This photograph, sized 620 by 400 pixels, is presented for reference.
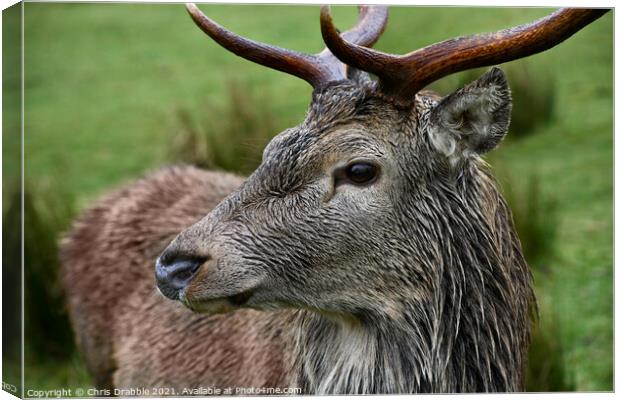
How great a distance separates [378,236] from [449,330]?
1.89 feet

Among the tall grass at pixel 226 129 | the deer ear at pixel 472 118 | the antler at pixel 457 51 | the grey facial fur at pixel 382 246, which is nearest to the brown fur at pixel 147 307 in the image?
the grey facial fur at pixel 382 246

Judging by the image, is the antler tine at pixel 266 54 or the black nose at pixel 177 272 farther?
the antler tine at pixel 266 54

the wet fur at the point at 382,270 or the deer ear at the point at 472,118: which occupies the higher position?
the deer ear at the point at 472,118

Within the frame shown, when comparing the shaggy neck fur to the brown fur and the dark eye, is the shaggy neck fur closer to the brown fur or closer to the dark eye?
the dark eye

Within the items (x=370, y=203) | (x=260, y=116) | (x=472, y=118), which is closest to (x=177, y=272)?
(x=370, y=203)

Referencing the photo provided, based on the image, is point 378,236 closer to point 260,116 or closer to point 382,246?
point 382,246

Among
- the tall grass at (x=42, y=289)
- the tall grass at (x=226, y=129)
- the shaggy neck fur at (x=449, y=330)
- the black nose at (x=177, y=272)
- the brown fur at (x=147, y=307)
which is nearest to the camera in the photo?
the black nose at (x=177, y=272)

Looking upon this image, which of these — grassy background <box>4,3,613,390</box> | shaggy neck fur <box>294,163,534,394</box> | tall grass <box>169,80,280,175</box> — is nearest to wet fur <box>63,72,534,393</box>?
shaggy neck fur <box>294,163,534,394</box>

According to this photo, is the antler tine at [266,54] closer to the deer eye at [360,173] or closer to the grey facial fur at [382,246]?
the grey facial fur at [382,246]

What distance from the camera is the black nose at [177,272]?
15.2 ft

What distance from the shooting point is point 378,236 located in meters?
4.81

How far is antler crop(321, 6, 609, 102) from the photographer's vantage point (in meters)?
4.70

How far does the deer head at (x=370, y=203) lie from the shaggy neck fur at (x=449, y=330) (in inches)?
0.4

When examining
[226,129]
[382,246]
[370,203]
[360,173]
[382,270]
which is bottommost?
[382,270]
